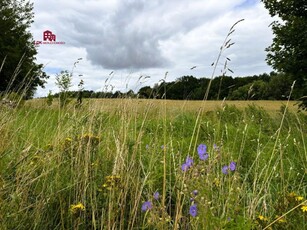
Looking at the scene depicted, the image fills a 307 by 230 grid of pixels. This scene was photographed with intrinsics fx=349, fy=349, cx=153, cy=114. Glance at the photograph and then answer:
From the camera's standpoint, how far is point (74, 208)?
197 cm

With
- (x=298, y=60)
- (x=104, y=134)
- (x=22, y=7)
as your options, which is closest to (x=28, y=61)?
(x=22, y=7)

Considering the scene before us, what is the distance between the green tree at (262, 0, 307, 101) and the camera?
14.0 meters

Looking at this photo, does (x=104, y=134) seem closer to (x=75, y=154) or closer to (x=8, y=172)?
(x=75, y=154)

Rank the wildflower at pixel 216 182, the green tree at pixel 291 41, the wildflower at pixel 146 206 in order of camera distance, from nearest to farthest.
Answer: the wildflower at pixel 146 206
the wildflower at pixel 216 182
the green tree at pixel 291 41

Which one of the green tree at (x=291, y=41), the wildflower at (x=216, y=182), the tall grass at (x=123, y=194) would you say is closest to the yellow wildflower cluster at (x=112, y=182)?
the tall grass at (x=123, y=194)

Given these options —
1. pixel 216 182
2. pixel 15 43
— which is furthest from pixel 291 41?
pixel 15 43

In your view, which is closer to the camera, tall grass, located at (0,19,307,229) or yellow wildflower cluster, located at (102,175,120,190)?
tall grass, located at (0,19,307,229)

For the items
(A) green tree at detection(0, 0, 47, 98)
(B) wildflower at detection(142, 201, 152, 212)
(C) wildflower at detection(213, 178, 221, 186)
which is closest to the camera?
(B) wildflower at detection(142, 201, 152, 212)

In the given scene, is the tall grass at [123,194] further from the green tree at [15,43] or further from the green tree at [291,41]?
the green tree at [15,43]

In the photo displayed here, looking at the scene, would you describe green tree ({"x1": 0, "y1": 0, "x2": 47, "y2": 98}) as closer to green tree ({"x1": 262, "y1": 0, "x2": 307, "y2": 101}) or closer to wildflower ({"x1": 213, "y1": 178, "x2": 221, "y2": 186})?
green tree ({"x1": 262, "y1": 0, "x2": 307, "y2": 101})

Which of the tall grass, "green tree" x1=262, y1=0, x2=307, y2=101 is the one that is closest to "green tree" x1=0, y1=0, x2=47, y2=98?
"green tree" x1=262, y1=0, x2=307, y2=101

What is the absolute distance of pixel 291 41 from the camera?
14195 mm

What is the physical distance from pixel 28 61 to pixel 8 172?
25910 millimetres

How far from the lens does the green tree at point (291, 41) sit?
13984 millimetres
